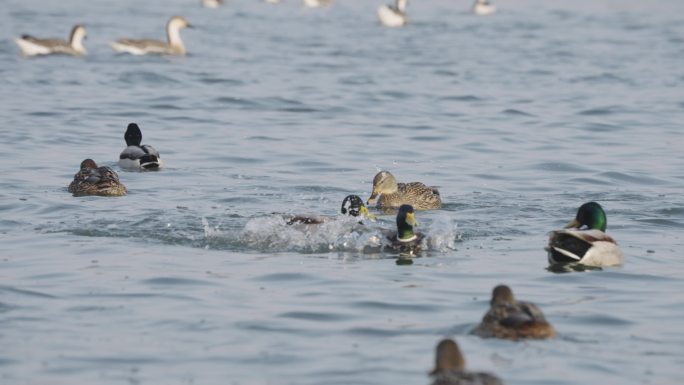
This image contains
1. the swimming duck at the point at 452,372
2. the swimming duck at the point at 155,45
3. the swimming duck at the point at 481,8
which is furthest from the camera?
the swimming duck at the point at 481,8

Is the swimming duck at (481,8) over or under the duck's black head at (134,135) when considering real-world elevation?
over

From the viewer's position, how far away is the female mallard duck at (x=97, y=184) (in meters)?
16.0

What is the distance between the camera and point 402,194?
16219 mm

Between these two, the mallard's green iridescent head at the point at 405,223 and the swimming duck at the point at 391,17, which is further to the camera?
the swimming duck at the point at 391,17

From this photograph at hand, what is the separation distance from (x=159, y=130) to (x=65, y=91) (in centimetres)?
519

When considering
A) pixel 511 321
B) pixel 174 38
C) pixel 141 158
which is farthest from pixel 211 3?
pixel 511 321

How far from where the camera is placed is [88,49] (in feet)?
116

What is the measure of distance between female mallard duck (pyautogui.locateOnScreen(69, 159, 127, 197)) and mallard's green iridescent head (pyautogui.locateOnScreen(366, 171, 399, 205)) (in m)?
2.98

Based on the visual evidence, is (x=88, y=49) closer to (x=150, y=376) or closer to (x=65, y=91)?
(x=65, y=91)

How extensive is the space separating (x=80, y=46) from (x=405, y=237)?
2137cm

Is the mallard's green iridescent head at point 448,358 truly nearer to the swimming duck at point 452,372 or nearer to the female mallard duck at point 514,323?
the swimming duck at point 452,372

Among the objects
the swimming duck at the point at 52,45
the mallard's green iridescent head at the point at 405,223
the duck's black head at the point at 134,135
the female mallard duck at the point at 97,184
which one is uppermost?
the swimming duck at the point at 52,45

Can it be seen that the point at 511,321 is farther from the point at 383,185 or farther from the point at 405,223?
the point at 383,185

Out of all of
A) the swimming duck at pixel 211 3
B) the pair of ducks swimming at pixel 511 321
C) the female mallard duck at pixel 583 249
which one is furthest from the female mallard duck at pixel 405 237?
the swimming duck at pixel 211 3
